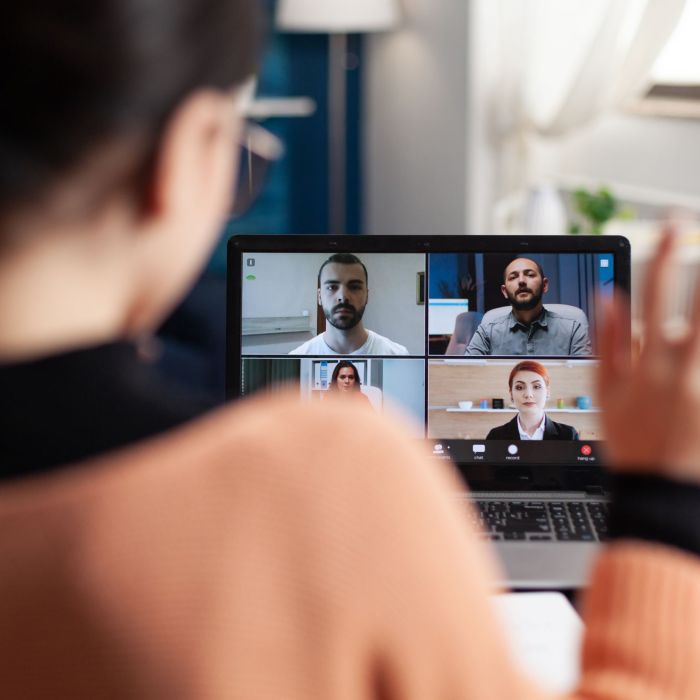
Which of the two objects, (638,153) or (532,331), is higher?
(638,153)

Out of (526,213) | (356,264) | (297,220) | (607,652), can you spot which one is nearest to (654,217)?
(526,213)

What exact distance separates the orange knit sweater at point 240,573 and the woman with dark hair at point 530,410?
2.85 ft

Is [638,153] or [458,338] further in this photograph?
[638,153]

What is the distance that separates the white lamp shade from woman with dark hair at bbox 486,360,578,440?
106 inches

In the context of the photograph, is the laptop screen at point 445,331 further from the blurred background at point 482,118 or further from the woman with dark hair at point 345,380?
the blurred background at point 482,118

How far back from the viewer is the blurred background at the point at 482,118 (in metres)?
3.32

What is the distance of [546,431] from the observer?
1.27m

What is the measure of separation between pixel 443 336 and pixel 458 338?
18 millimetres

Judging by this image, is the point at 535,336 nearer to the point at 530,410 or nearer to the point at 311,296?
the point at 530,410

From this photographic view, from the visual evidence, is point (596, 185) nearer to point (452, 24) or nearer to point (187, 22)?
point (452, 24)

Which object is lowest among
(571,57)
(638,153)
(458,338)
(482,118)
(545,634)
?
(545,634)

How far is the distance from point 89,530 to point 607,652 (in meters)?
0.25

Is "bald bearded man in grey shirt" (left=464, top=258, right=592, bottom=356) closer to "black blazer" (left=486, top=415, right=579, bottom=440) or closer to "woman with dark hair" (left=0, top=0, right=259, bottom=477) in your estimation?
"black blazer" (left=486, top=415, right=579, bottom=440)

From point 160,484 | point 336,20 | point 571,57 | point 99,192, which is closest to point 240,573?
point 160,484
